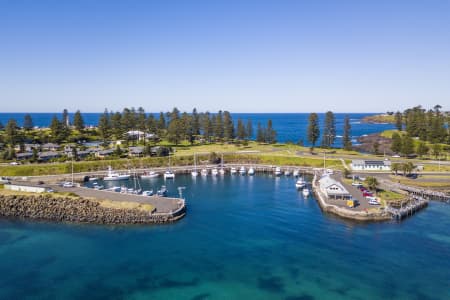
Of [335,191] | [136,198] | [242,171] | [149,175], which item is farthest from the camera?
[242,171]

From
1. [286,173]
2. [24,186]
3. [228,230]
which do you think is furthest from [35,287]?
[286,173]

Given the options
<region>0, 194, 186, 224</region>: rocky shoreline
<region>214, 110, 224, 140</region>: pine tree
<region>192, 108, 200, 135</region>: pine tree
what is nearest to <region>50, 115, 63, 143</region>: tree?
<region>192, 108, 200, 135</region>: pine tree

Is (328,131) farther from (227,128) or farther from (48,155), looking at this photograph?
(48,155)

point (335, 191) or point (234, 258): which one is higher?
point (335, 191)

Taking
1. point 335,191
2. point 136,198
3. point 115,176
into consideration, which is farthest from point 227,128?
point 136,198

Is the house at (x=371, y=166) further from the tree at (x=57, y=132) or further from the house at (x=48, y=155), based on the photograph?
the tree at (x=57, y=132)

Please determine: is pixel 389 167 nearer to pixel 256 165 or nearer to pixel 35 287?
pixel 256 165

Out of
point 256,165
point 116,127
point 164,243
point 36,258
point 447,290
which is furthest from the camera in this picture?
point 116,127
